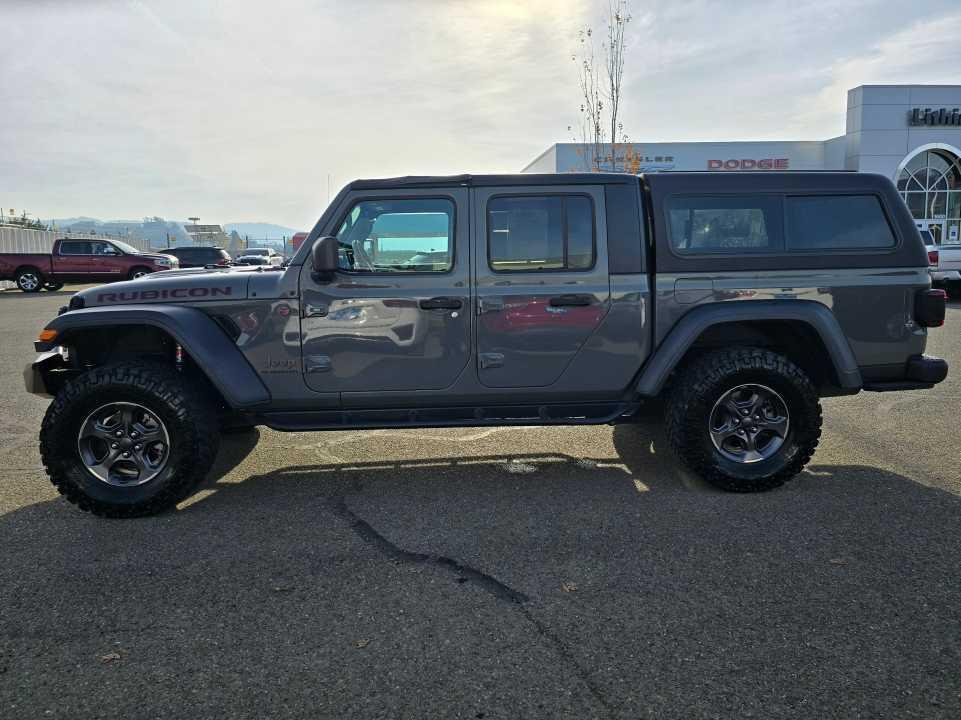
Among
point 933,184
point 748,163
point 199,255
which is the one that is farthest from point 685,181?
point 933,184

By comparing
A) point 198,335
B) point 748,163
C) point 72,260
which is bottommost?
point 198,335

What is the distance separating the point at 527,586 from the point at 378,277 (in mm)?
2030

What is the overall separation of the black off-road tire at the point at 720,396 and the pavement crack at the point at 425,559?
168cm

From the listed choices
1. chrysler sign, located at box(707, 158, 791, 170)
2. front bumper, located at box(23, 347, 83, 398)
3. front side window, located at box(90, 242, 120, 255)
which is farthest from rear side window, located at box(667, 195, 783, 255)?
chrysler sign, located at box(707, 158, 791, 170)

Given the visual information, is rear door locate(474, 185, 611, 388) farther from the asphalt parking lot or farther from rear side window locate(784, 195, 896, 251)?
rear side window locate(784, 195, 896, 251)

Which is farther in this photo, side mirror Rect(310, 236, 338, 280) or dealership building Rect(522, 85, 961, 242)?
dealership building Rect(522, 85, 961, 242)

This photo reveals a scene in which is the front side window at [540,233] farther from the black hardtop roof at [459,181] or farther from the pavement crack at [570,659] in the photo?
the pavement crack at [570,659]

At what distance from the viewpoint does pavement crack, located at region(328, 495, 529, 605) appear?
3.09 meters

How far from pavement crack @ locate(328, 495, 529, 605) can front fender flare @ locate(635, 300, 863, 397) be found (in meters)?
1.63

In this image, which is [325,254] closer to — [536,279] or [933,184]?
[536,279]

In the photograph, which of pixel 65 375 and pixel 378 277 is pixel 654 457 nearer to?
pixel 378 277

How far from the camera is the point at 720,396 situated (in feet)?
14.0

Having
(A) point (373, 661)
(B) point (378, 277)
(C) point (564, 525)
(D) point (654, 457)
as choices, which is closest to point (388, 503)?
(C) point (564, 525)

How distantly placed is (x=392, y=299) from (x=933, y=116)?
33.4m
